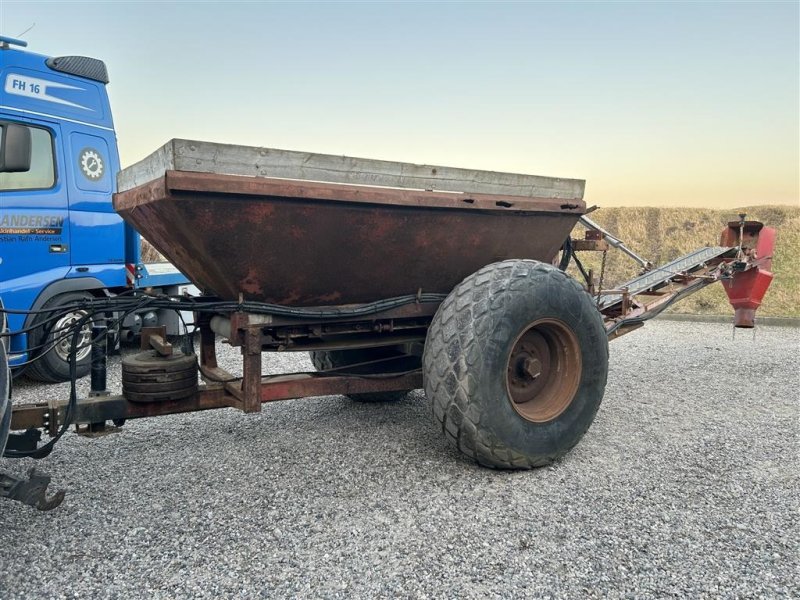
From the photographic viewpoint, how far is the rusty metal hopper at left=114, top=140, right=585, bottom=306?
3135 mm

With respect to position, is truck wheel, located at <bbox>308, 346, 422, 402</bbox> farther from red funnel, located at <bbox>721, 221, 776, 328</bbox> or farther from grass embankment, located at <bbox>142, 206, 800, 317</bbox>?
grass embankment, located at <bbox>142, 206, 800, 317</bbox>

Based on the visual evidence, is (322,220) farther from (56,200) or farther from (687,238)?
(687,238)

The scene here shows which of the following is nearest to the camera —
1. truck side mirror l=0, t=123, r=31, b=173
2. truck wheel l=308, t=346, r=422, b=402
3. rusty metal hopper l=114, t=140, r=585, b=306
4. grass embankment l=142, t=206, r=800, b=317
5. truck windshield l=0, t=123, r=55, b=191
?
rusty metal hopper l=114, t=140, r=585, b=306

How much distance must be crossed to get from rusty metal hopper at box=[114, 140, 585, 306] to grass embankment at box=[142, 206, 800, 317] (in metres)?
10.4

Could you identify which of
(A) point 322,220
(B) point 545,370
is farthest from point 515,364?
(A) point 322,220

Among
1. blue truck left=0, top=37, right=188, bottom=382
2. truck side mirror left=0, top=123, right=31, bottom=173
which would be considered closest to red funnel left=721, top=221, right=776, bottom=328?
blue truck left=0, top=37, right=188, bottom=382

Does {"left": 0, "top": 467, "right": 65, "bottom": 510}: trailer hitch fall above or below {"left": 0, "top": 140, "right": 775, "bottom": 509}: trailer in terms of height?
below

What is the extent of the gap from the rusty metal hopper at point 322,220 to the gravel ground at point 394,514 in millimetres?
1121

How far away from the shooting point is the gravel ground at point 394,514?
2631 mm

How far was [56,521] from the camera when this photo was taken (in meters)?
3.15

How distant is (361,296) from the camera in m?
3.87

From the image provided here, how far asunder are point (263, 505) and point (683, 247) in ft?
54.1

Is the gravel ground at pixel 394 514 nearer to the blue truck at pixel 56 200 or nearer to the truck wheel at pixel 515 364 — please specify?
the truck wheel at pixel 515 364

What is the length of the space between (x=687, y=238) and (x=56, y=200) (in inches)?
630
